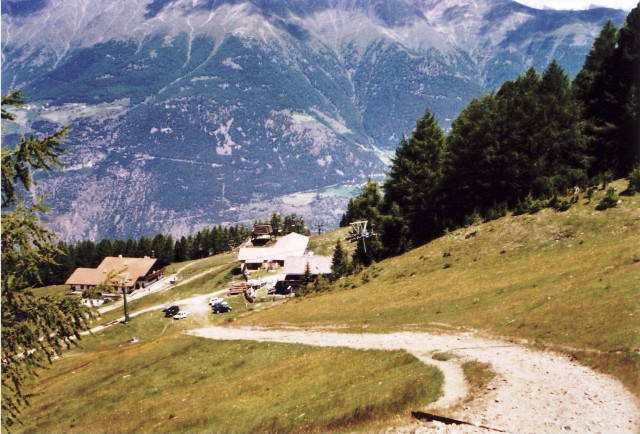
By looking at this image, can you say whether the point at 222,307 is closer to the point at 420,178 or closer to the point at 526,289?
the point at 420,178

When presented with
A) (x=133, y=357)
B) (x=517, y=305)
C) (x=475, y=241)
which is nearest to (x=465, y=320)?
(x=517, y=305)

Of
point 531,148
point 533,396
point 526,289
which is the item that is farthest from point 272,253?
point 533,396

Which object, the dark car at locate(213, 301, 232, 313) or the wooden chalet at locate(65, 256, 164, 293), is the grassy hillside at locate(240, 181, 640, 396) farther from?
the wooden chalet at locate(65, 256, 164, 293)

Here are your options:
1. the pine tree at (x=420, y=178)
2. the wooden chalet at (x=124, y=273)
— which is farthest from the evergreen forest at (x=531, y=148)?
the wooden chalet at (x=124, y=273)

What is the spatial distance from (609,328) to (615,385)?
5583 mm

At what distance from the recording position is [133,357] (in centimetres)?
5200

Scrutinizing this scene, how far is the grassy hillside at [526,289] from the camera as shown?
24.3 metres

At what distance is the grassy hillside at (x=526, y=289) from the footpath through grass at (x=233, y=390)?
704 cm

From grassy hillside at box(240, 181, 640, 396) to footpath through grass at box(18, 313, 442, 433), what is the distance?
23.1ft

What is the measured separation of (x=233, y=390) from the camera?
3122 centimetres

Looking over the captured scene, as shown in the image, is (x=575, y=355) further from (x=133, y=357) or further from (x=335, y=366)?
(x=133, y=357)

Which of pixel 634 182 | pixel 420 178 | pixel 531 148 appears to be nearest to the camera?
pixel 634 182

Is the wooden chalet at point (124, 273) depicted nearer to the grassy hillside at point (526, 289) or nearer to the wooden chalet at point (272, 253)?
the wooden chalet at point (272, 253)

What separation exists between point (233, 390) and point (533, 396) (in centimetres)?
1932
